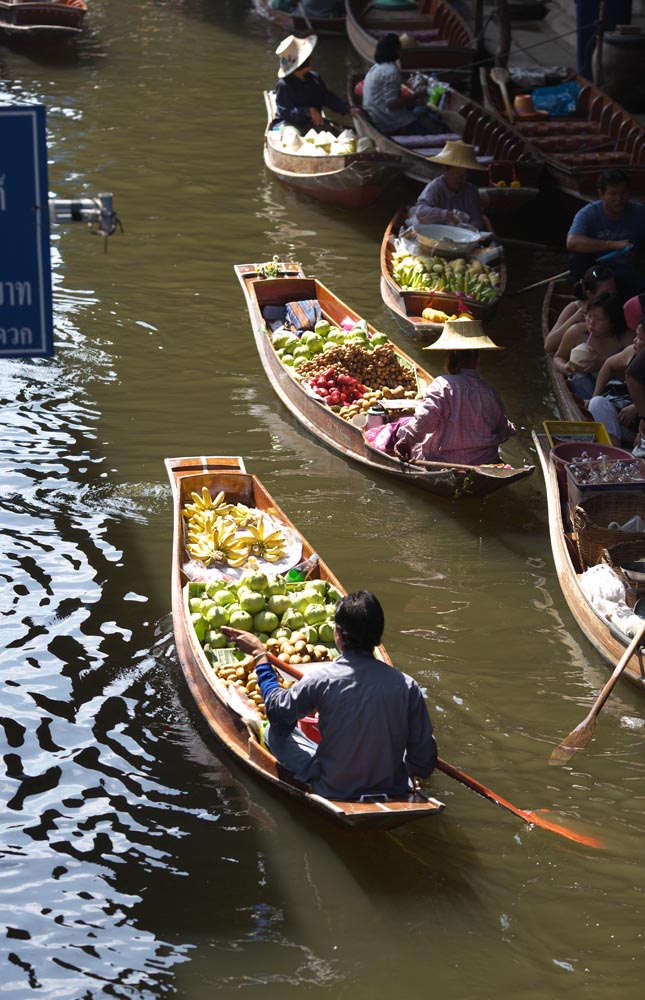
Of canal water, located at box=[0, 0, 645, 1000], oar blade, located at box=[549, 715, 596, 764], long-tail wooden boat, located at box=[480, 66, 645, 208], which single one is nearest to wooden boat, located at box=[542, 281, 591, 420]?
canal water, located at box=[0, 0, 645, 1000]

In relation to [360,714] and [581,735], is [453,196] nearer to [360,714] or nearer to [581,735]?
[581,735]

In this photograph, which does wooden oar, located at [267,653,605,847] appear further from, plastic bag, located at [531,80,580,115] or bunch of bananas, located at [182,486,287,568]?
plastic bag, located at [531,80,580,115]

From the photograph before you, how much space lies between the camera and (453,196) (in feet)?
39.2

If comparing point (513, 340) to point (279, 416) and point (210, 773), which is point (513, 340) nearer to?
point (279, 416)

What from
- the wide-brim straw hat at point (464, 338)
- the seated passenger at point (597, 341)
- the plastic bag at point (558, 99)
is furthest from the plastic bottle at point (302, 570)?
the plastic bag at point (558, 99)

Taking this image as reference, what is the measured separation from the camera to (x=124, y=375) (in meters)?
10.4

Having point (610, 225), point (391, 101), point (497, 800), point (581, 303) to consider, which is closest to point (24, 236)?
point (497, 800)

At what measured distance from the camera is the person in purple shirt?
16.7 ft

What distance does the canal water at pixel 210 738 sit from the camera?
5.02 m

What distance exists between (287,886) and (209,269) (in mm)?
8284

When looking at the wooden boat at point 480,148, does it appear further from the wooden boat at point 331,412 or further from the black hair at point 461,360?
the black hair at point 461,360

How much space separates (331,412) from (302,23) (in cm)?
1519

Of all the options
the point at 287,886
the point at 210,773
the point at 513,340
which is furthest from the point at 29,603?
the point at 513,340

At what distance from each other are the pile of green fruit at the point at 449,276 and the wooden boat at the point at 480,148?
1651mm
